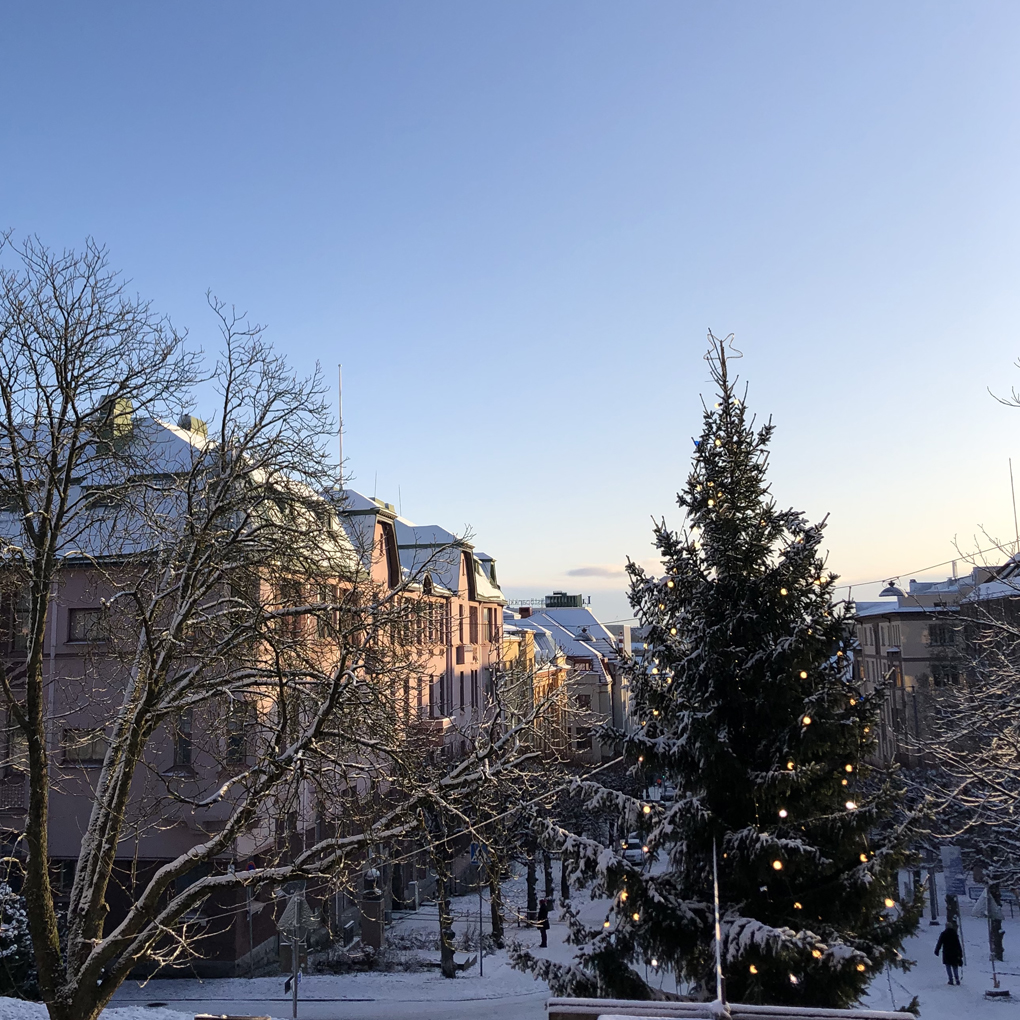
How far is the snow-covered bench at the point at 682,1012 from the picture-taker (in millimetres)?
6602

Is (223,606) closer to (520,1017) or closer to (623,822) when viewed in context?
(623,822)

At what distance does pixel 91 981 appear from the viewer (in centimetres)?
926

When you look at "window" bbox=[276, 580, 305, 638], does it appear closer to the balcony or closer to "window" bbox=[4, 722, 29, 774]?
"window" bbox=[4, 722, 29, 774]

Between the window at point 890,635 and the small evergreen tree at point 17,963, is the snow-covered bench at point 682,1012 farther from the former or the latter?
the window at point 890,635

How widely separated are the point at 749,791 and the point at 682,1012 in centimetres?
405

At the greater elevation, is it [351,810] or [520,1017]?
[351,810]

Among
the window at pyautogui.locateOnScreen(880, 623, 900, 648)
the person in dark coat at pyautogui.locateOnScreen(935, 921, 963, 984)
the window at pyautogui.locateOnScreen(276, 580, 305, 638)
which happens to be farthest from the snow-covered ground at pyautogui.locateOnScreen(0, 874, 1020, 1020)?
the window at pyautogui.locateOnScreen(880, 623, 900, 648)

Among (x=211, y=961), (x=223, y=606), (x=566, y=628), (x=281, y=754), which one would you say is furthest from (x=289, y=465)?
(x=566, y=628)

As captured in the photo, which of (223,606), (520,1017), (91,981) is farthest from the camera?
(520,1017)

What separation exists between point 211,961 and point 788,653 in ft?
59.1

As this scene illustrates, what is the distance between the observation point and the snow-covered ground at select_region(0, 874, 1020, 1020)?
19.1m

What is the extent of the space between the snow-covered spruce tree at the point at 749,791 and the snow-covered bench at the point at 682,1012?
8.15 feet

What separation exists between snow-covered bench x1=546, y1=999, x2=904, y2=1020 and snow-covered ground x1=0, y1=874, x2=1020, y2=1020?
1254cm

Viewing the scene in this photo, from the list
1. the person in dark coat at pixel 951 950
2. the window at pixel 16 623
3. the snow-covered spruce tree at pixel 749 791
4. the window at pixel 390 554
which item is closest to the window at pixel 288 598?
the snow-covered spruce tree at pixel 749 791
